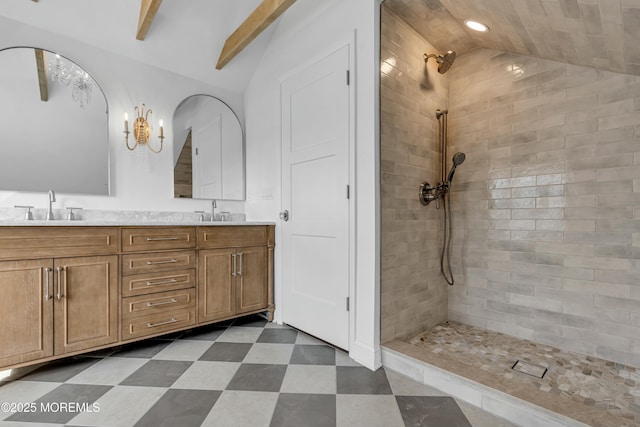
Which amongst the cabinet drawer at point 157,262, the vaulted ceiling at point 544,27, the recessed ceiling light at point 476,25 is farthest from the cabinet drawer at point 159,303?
the recessed ceiling light at point 476,25

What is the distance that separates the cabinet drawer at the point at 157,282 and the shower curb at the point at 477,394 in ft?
4.83

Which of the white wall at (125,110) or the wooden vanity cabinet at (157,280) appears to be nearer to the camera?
the wooden vanity cabinet at (157,280)

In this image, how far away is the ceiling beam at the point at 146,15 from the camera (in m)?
2.17

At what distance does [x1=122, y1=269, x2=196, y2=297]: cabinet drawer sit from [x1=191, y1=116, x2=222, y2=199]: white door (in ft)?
2.90

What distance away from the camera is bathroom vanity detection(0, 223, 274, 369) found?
5.77ft

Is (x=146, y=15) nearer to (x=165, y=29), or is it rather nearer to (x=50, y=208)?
(x=165, y=29)

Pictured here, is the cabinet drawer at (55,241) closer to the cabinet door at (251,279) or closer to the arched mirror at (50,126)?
the arched mirror at (50,126)

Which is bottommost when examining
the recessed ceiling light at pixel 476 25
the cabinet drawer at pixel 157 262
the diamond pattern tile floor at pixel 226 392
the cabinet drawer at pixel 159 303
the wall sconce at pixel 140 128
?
the diamond pattern tile floor at pixel 226 392

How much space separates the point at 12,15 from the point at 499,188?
3644 mm

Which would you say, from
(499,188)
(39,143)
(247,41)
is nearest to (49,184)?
(39,143)

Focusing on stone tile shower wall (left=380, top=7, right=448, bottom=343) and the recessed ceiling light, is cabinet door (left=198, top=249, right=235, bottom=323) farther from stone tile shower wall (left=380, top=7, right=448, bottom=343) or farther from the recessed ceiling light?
the recessed ceiling light

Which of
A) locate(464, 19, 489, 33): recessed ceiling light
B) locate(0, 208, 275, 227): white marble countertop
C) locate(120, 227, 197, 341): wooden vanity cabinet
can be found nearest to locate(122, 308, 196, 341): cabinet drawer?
locate(120, 227, 197, 341): wooden vanity cabinet

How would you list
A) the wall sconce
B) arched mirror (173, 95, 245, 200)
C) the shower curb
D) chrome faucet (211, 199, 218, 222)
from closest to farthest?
1. the shower curb
2. the wall sconce
3. arched mirror (173, 95, 245, 200)
4. chrome faucet (211, 199, 218, 222)

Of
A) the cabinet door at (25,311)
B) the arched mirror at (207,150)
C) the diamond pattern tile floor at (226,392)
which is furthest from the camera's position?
the arched mirror at (207,150)
